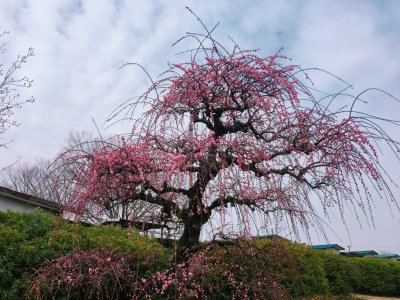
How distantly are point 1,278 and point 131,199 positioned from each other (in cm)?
159

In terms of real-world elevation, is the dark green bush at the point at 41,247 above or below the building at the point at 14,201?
below

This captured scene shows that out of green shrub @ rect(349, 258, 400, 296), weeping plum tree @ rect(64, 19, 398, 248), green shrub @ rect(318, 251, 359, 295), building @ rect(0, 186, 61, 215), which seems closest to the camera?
weeping plum tree @ rect(64, 19, 398, 248)

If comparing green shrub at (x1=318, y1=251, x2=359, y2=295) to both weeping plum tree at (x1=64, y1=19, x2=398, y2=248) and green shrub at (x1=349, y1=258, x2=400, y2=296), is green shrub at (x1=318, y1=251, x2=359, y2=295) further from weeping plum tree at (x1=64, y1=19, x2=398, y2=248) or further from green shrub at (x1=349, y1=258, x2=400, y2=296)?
weeping plum tree at (x1=64, y1=19, x2=398, y2=248)

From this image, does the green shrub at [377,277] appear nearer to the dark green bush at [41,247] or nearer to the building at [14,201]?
the building at [14,201]

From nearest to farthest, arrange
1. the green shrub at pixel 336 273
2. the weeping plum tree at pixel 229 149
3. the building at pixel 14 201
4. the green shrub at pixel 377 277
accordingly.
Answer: the weeping plum tree at pixel 229 149
the building at pixel 14 201
the green shrub at pixel 336 273
the green shrub at pixel 377 277

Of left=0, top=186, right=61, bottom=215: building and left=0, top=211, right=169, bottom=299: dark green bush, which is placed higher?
left=0, top=186, right=61, bottom=215: building

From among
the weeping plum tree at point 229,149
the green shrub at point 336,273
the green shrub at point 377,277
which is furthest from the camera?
the green shrub at point 377,277

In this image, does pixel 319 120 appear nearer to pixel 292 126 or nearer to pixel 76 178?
pixel 292 126

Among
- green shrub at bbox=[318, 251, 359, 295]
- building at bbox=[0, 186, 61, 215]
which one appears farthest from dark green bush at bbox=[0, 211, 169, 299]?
green shrub at bbox=[318, 251, 359, 295]

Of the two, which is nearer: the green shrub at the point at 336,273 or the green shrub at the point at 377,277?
the green shrub at the point at 336,273

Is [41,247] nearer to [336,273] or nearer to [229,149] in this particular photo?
[229,149]

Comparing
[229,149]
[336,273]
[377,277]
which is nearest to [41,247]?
[229,149]

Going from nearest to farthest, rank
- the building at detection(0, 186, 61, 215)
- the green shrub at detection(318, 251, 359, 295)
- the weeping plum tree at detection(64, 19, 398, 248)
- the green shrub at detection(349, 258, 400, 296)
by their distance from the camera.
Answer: the weeping plum tree at detection(64, 19, 398, 248) < the building at detection(0, 186, 61, 215) < the green shrub at detection(318, 251, 359, 295) < the green shrub at detection(349, 258, 400, 296)

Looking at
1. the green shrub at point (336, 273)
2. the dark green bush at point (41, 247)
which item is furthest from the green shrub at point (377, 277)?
the dark green bush at point (41, 247)
